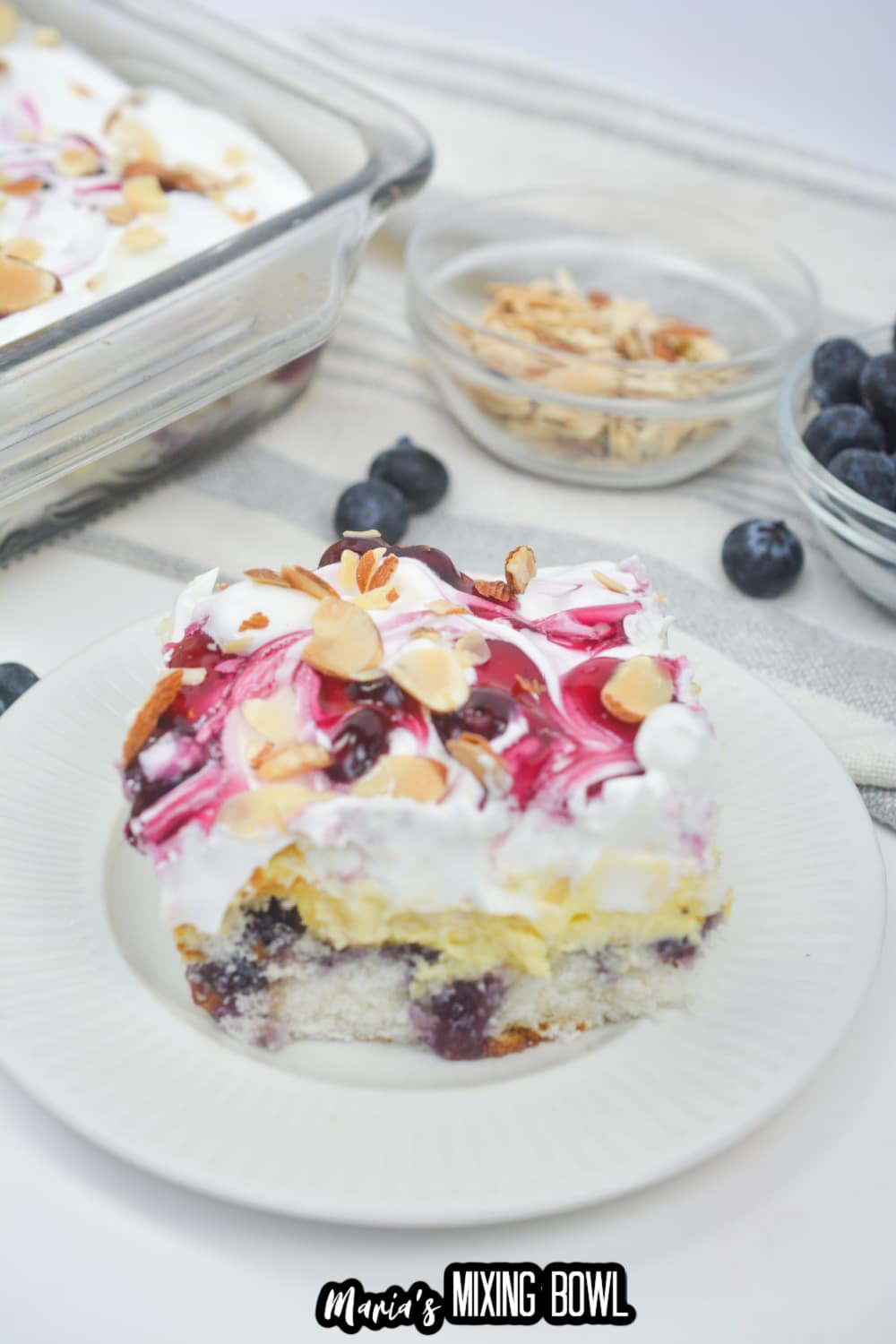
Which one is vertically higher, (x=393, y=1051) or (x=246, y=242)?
(x=246, y=242)

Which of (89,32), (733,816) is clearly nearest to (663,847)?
(733,816)

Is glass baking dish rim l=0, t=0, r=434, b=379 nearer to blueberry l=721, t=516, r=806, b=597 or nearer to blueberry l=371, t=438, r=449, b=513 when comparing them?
blueberry l=371, t=438, r=449, b=513

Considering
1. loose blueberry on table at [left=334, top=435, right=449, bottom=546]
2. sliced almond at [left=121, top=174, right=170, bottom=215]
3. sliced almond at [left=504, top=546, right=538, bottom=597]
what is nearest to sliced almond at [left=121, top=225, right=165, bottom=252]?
sliced almond at [left=121, top=174, right=170, bottom=215]

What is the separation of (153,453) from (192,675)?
0.88 meters

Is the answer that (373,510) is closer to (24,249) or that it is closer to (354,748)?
(24,249)

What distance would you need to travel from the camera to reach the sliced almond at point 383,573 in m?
1.39

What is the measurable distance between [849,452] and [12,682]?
3.84 feet

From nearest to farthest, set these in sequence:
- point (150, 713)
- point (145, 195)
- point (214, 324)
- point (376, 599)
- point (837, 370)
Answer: point (150, 713) < point (376, 599) < point (214, 324) < point (837, 370) < point (145, 195)

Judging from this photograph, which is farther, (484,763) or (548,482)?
(548,482)

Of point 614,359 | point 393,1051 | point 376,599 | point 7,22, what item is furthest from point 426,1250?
point 7,22

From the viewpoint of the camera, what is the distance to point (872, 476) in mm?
1880

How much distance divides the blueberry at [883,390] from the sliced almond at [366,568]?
0.94 metres

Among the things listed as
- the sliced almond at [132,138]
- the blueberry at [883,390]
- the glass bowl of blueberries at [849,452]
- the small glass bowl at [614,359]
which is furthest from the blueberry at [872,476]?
the sliced almond at [132,138]

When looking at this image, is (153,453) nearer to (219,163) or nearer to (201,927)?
(219,163)
